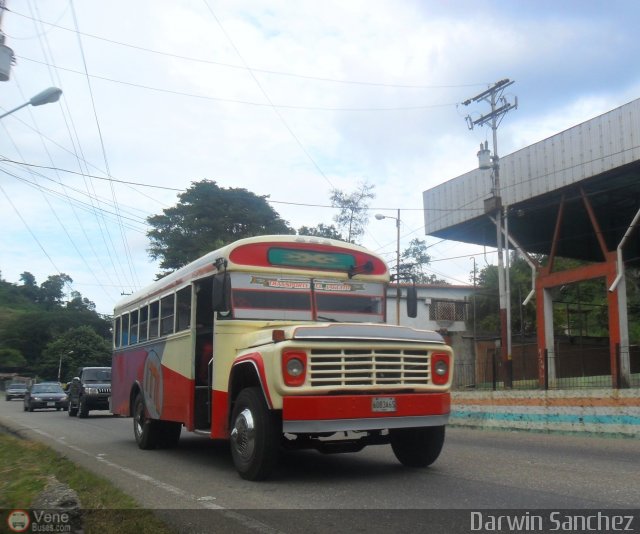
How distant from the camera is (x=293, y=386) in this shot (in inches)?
274

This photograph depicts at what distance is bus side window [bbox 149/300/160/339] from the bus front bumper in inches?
206

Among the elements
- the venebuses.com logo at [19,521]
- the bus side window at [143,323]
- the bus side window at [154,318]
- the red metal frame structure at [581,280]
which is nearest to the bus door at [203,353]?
the bus side window at [154,318]

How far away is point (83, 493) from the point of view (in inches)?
269

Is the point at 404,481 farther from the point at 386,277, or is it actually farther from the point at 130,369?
the point at 130,369

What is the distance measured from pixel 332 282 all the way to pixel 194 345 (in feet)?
7.02

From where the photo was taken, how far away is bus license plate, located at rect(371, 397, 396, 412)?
728 centimetres

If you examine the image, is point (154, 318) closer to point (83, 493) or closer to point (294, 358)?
point (83, 493)

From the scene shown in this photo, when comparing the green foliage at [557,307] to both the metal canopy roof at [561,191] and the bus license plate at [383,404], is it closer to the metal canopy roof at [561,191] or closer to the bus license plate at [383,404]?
the metal canopy roof at [561,191]

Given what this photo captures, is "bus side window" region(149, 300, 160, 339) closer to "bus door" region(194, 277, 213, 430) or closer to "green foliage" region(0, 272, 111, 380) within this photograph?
"bus door" region(194, 277, 213, 430)

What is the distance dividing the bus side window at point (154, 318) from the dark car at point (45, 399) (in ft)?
63.2

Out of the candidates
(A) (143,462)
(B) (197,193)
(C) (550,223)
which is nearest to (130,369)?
(A) (143,462)

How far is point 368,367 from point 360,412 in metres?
0.48

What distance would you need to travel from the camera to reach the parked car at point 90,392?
23.6m

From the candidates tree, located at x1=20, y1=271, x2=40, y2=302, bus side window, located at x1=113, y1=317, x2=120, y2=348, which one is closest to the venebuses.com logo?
bus side window, located at x1=113, y1=317, x2=120, y2=348
